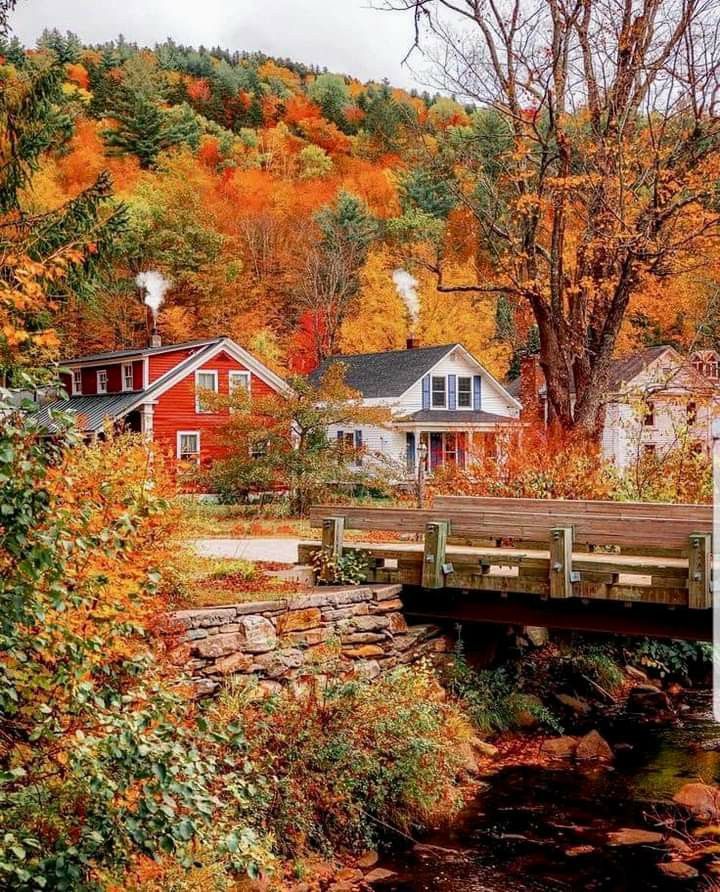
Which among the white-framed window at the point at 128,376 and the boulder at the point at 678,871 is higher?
the white-framed window at the point at 128,376

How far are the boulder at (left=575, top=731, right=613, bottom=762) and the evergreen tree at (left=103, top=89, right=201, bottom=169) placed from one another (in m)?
47.7

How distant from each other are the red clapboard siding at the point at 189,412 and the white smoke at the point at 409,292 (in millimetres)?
13835

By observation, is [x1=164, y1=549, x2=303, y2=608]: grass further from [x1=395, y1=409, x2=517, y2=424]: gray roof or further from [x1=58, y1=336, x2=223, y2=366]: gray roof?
[x1=395, y1=409, x2=517, y2=424]: gray roof

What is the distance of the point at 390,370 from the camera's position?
39.3 m

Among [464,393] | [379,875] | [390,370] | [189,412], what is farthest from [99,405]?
[379,875]

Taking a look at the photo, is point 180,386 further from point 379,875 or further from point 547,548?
point 379,875

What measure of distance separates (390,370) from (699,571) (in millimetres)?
29358

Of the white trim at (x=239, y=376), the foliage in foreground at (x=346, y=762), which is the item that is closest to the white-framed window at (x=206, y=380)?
the white trim at (x=239, y=376)

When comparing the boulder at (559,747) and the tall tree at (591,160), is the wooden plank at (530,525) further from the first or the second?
the tall tree at (591,160)

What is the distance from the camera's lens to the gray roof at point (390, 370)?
37938 mm

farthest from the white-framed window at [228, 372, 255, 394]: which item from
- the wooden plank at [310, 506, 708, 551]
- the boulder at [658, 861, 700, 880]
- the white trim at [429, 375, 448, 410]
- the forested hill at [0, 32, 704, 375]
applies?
the boulder at [658, 861, 700, 880]

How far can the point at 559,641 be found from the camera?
14625mm

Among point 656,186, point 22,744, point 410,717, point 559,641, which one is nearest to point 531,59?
point 656,186

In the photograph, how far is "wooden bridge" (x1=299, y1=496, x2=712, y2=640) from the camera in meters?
10.7
